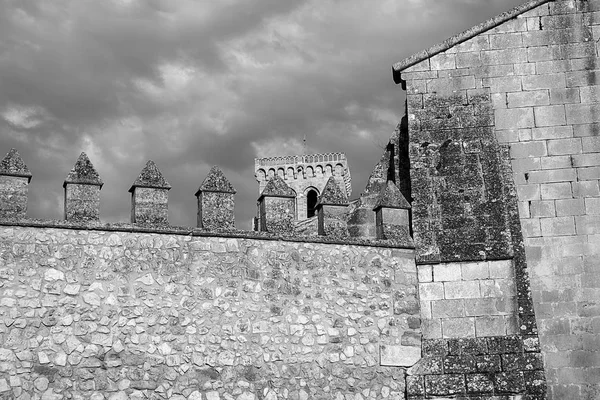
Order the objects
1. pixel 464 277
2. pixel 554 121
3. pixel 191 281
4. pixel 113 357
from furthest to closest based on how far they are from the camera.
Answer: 1. pixel 554 121
2. pixel 464 277
3. pixel 191 281
4. pixel 113 357

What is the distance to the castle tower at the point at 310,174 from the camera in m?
53.4

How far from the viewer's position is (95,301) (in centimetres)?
914

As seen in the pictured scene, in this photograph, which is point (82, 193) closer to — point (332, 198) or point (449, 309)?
point (332, 198)

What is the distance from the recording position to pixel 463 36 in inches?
460

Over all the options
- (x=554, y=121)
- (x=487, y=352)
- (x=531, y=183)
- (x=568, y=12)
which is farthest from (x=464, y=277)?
(x=568, y=12)

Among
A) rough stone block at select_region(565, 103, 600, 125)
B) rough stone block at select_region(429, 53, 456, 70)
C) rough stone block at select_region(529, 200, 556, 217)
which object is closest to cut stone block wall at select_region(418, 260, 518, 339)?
rough stone block at select_region(529, 200, 556, 217)

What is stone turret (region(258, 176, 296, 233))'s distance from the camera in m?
10.5

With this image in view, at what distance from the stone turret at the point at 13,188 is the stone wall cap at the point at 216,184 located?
210 centimetres

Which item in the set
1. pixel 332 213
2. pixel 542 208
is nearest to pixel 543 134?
pixel 542 208

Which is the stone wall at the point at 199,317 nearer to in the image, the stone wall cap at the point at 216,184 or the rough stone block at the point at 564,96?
the stone wall cap at the point at 216,184

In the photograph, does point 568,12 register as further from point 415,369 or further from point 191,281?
point 191,281

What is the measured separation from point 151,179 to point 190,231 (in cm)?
80

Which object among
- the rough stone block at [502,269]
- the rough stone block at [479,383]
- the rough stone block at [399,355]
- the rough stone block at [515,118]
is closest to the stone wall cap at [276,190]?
the rough stone block at [399,355]

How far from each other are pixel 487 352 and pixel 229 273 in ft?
10.9
